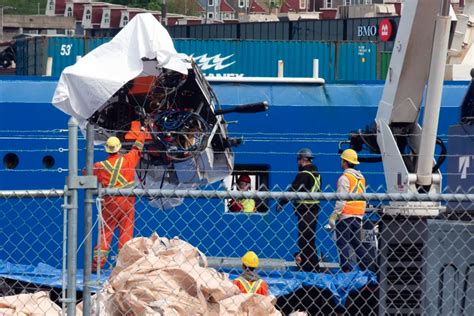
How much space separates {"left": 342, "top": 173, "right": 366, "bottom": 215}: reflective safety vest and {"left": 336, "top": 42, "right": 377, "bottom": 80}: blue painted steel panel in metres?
8.87

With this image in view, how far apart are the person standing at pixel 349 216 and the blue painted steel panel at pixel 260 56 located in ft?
26.4

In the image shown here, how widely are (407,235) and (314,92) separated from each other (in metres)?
6.13

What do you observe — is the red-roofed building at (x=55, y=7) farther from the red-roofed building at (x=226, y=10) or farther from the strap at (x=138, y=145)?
the strap at (x=138, y=145)

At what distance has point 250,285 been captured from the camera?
10461 millimetres

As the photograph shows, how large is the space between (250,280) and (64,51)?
12494mm

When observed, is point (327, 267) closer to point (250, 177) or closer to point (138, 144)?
point (138, 144)

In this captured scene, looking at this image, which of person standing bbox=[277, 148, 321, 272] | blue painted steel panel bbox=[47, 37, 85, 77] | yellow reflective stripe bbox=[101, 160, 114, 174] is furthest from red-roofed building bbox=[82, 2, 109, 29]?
yellow reflective stripe bbox=[101, 160, 114, 174]

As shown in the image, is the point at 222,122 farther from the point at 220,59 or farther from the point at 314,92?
the point at 220,59

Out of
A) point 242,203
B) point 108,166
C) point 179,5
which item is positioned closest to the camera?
point 108,166

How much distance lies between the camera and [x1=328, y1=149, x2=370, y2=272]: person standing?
1261 centimetres

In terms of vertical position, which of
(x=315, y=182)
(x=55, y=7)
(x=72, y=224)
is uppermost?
(x=55, y=7)

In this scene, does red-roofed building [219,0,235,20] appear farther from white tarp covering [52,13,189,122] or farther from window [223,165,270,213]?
white tarp covering [52,13,189,122]

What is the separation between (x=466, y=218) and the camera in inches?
375

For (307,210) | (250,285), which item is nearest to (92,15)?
(307,210)
